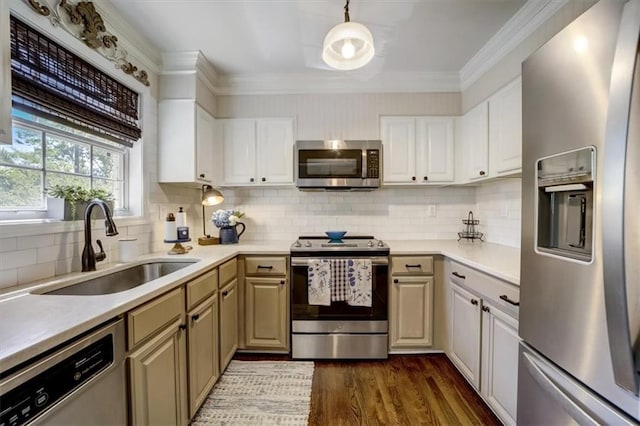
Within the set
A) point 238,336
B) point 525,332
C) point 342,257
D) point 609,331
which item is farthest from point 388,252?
point 609,331

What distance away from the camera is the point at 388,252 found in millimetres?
2293

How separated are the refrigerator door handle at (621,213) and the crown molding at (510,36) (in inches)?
49.8

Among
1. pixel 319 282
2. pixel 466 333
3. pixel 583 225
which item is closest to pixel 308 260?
pixel 319 282

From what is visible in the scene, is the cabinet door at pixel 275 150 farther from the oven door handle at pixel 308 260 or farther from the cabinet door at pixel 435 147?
the cabinet door at pixel 435 147

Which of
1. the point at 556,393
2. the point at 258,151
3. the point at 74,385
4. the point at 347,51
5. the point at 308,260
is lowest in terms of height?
the point at 556,393

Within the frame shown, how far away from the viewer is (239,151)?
9.03 feet

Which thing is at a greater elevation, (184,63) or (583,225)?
(184,63)

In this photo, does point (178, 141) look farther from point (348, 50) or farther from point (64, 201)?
point (348, 50)

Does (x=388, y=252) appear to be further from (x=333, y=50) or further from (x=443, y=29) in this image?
(x=443, y=29)

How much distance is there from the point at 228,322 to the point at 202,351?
41 centimetres

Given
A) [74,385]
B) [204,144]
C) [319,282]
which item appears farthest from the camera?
[204,144]

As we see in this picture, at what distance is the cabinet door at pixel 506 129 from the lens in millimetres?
1879

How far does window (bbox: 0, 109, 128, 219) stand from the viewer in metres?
1.33

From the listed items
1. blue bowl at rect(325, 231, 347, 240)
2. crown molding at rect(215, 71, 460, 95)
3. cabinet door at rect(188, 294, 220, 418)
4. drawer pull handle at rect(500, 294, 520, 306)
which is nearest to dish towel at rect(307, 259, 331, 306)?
blue bowl at rect(325, 231, 347, 240)
